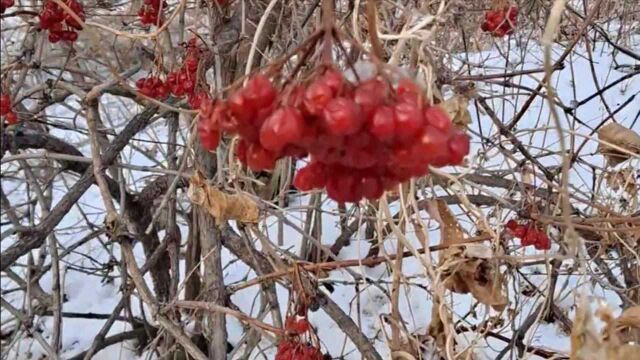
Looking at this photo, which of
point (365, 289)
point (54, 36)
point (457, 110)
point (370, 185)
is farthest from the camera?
point (365, 289)

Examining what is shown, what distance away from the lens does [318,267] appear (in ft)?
4.24

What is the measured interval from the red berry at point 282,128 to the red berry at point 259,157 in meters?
0.05

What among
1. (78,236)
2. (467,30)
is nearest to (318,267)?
(467,30)

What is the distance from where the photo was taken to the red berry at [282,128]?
21.7 inches

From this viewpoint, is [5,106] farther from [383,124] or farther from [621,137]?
[621,137]

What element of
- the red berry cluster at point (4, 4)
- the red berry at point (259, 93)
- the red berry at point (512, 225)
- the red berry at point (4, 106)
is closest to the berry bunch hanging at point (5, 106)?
the red berry at point (4, 106)

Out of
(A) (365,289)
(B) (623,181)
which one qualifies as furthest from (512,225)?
(A) (365,289)

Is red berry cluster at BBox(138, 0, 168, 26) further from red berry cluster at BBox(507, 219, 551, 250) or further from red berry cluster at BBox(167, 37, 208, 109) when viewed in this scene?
red berry cluster at BBox(507, 219, 551, 250)

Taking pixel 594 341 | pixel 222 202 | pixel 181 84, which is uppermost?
pixel 181 84

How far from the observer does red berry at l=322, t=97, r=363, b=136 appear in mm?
540

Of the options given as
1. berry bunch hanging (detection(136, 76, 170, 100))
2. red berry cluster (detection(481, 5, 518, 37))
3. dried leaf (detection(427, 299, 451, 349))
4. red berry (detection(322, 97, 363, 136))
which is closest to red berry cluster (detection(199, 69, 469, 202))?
red berry (detection(322, 97, 363, 136))

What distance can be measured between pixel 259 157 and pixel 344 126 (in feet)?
0.36

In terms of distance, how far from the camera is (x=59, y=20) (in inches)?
57.4

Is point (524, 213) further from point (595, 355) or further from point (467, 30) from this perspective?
point (467, 30)
